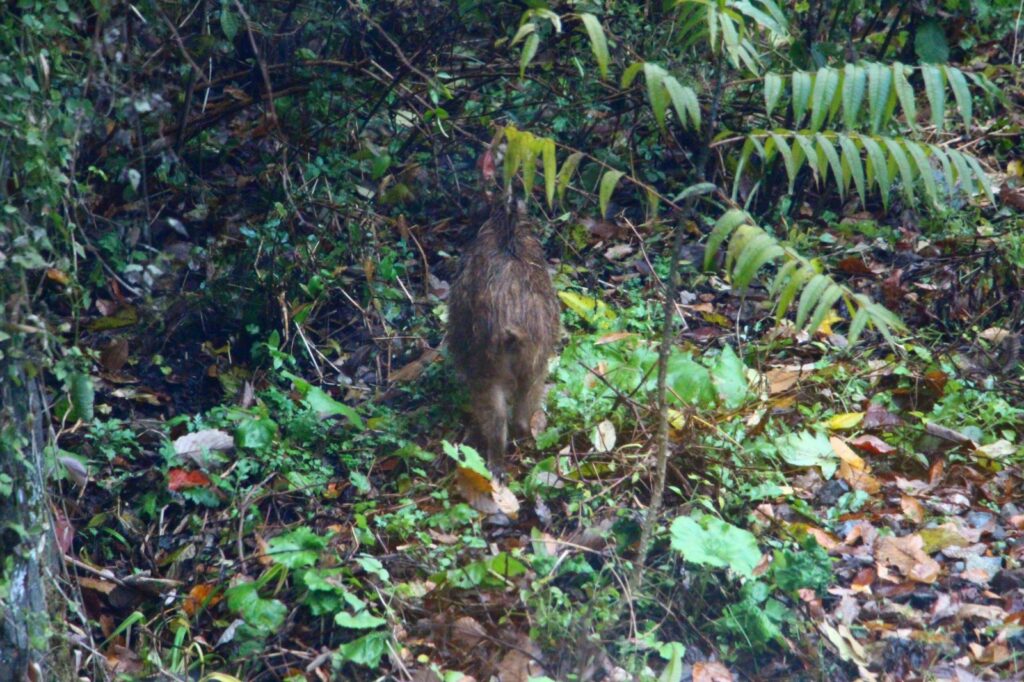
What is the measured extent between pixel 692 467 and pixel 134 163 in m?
3.48

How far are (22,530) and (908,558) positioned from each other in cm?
342

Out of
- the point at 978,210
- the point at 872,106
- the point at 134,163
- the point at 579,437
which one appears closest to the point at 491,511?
the point at 579,437

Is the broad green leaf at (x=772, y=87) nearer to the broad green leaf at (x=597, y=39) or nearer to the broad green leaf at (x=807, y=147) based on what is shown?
the broad green leaf at (x=807, y=147)

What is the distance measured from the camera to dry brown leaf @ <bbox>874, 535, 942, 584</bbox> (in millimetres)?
4590

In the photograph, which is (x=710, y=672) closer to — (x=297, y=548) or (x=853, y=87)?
(x=297, y=548)

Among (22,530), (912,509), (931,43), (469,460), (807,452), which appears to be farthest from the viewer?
(931,43)

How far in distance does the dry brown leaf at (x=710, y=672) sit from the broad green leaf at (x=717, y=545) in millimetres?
361

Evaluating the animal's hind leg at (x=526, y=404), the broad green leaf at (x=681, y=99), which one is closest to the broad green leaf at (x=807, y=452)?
the animal's hind leg at (x=526, y=404)

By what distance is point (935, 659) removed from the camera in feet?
14.0

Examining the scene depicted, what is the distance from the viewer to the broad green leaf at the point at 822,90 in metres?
3.62

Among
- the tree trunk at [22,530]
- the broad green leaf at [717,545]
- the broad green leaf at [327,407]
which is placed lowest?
the broad green leaf at [327,407]

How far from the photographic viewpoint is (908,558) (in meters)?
4.68

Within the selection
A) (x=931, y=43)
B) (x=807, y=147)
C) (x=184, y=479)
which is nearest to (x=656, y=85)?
(x=807, y=147)

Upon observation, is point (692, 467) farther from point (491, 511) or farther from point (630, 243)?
point (630, 243)
